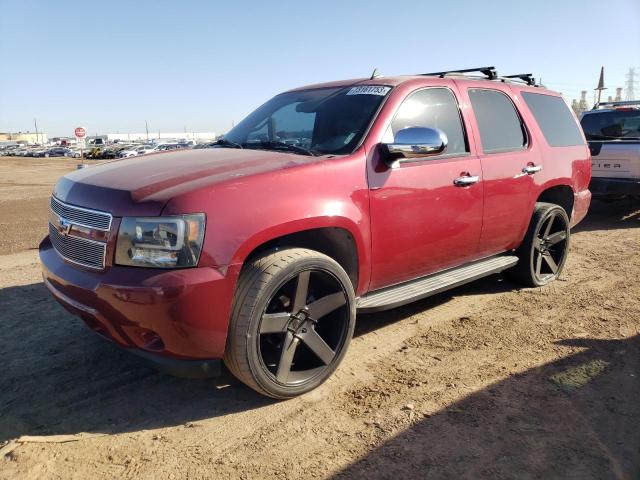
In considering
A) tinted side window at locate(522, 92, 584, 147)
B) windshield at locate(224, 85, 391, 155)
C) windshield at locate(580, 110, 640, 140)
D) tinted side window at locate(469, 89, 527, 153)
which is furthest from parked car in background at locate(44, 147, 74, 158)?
tinted side window at locate(469, 89, 527, 153)

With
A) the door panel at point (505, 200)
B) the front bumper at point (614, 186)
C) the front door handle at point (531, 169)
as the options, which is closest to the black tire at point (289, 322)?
the door panel at point (505, 200)

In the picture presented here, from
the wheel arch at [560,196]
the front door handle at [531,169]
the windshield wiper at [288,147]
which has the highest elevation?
the windshield wiper at [288,147]

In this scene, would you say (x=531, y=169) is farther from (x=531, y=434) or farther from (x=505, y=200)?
(x=531, y=434)

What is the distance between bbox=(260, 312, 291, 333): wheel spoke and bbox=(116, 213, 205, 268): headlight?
532 mm

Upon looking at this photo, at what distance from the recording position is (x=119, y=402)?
2973mm

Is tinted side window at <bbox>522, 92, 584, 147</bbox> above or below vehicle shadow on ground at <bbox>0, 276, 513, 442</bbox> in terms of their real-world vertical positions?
above

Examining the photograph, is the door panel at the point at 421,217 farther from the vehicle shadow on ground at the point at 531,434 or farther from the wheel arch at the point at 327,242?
the vehicle shadow on ground at the point at 531,434

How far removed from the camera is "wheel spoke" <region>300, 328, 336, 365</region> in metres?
3.01

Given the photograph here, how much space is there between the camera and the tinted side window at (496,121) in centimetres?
420

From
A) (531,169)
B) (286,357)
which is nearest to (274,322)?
(286,357)

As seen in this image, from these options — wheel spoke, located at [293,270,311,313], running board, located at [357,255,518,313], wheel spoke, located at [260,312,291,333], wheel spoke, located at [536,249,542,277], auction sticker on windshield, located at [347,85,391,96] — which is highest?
auction sticker on windshield, located at [347,85,391,96]

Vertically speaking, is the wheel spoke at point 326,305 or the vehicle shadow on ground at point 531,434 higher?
the wheel spoke at point 326,305

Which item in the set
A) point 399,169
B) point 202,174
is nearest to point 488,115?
point 399,169

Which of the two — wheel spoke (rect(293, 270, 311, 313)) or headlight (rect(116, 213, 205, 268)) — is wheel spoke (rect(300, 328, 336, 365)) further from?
headlight (rect(116, 213, 205, 268))
